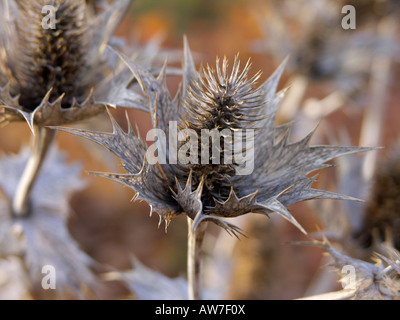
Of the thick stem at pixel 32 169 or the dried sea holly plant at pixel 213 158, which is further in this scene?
the thick stem at pixel 32 169

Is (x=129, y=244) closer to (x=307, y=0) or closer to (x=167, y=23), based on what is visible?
(x=307, y=0)

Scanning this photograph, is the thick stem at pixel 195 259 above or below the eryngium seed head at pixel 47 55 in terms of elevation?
below

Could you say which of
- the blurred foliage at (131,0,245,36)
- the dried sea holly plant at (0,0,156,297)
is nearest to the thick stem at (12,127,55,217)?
the dried sea holly plant at (0,0,156,297)

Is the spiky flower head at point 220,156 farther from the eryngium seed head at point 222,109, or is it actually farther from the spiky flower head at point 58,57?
the spiky flower head at point 58,57

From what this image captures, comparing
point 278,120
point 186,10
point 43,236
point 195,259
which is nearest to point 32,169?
point 43,236

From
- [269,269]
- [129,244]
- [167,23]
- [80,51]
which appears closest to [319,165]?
[80,51]

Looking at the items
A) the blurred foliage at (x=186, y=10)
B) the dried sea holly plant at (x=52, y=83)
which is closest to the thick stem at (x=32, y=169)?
the dried sea holly plant at (x=52, y=83)

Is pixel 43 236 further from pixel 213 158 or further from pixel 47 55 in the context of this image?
pixel 213 158

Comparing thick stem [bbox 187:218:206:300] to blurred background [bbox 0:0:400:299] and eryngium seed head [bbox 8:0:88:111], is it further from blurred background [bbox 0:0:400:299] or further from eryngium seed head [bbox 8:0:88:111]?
eryngium seed head [bbox 8:0:88:111]
